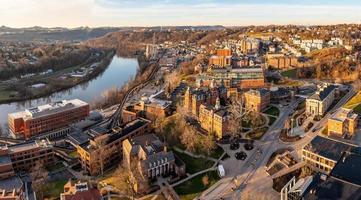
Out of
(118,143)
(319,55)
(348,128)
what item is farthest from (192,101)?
(319,55)

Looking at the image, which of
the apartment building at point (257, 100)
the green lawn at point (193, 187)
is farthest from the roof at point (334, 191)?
the apartment building at point (257, 100)

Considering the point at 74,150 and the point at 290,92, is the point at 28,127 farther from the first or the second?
the point at 290,92

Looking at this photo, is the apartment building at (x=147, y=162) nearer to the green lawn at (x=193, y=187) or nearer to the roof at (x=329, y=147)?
the green lawn at (x=193, y=187)

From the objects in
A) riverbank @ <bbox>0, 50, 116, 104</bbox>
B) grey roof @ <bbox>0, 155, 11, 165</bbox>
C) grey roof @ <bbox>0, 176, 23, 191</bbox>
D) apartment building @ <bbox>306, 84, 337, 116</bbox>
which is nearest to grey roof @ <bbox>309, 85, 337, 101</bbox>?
apartment building @ <bbox>306, 84, 337, 116</bbox>

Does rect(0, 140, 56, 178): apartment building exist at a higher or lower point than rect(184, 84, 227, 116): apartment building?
lower

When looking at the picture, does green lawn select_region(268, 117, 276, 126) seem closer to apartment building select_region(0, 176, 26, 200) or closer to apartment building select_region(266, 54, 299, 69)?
apartment building select_region(0, 176, 26, 200)
